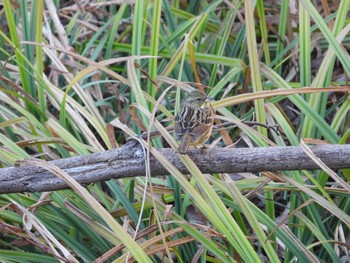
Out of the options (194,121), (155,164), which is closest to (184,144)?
(155,164)

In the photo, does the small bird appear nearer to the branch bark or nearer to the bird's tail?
the bird's tail

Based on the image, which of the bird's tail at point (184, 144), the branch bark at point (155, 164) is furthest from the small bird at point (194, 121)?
the branch bark at point (155, 164)

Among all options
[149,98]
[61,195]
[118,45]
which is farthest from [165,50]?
[61,195]

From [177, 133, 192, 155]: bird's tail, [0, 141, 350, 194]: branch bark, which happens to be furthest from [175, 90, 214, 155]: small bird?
[0, 141, 350, 194]: branch bark

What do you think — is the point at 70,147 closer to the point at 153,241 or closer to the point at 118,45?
the point at 153,241

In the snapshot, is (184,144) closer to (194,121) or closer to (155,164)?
(155,164)
